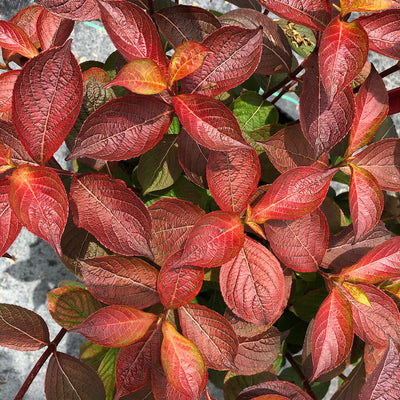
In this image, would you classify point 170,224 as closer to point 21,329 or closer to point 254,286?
point 254,286

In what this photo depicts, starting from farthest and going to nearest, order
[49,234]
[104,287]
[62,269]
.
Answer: [62,269] → [104,287] → [49,234]

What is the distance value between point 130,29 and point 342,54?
9.4 inches

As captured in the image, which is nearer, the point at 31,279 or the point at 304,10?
the point at 304,10

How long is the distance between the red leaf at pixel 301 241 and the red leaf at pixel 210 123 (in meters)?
0.15

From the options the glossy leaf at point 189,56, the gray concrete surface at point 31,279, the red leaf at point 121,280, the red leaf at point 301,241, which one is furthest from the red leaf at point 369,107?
the gray concrete surface at point 31,279

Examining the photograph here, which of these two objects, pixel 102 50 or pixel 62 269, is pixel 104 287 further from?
pixel 102 50

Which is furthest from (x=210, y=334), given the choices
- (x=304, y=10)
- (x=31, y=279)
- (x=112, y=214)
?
(x=31, y=279)

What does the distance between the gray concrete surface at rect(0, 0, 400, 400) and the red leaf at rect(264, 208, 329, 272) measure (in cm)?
72

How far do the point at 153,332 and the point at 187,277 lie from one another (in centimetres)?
9

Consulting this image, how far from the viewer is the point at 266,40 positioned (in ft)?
2.19

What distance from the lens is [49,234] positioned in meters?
0.47

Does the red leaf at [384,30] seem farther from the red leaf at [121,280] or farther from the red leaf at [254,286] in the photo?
the red leaf at [121,280]

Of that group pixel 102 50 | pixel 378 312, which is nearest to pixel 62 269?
pixel 102 50

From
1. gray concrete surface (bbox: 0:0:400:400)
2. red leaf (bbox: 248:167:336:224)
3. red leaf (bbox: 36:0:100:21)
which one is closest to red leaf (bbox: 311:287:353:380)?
red leaf (bbox: 248:167:336:224)
